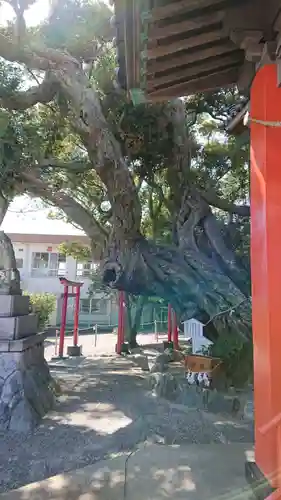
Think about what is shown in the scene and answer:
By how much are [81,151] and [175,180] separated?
4.20 meters

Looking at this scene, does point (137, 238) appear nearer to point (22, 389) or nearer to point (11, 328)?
point (11, 328)

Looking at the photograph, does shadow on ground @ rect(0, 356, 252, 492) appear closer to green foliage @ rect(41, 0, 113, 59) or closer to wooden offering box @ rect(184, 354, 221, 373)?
wooden offering box @ rect(184, 354, 221, 373)

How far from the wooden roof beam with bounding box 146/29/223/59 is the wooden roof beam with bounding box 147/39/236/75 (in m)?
0.12

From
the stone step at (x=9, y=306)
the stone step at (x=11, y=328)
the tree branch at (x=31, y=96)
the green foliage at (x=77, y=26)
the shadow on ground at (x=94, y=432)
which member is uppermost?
the green foliage at (x=77, y=26)

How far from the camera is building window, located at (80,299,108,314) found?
2477cm

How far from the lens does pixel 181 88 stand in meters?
2.70

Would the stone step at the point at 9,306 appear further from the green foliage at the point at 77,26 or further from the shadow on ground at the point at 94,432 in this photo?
the green foliage at the point at 77,26

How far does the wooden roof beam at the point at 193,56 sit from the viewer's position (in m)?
2.27

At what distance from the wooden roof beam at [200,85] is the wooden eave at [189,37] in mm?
→ 34

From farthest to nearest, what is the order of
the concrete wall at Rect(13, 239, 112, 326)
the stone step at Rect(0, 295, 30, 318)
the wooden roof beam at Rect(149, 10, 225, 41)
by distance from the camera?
the concrete wall at Rect(13, 239, 112, 326), the stone step at Rect(0, 295, 30, 318), the wooden roof beam at Rect(149, 10, 225, 41)

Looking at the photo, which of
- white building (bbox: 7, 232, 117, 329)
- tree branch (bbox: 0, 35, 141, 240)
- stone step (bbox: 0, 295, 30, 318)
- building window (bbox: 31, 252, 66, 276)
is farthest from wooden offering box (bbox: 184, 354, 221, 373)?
building window (bbox: 31, 252, 66, 276)

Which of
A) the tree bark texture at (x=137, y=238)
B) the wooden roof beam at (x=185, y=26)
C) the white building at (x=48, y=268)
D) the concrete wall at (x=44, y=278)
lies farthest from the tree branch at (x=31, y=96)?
the concrete wall at (x=44, y=278)

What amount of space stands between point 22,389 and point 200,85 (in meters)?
5.69

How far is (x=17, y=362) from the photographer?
21.7ft
